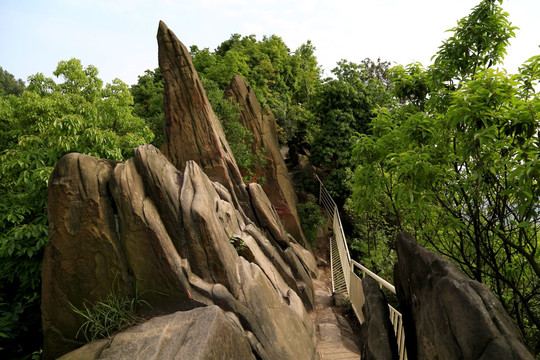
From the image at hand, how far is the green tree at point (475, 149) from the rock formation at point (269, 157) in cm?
802

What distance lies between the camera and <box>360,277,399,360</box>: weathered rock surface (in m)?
3.30

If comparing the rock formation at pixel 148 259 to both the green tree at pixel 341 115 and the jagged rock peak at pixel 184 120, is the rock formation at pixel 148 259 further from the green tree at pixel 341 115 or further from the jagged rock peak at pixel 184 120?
the green tree at pixel 341 115

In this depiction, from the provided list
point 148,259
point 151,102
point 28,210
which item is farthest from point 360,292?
point 151,102

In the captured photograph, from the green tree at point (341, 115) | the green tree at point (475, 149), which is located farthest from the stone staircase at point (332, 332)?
the green tree at point (341, 115)

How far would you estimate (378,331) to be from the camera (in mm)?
3533

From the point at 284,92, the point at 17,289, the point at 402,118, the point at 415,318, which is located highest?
the point at 284,92

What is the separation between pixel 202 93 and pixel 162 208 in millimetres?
6100

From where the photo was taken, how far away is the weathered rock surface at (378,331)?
3.30 metres

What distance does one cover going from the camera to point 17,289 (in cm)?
536

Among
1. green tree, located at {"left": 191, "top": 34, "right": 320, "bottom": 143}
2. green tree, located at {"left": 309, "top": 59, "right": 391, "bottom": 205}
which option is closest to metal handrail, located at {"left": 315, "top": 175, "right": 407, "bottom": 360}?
green tree, located at {"left": 309, "top": 59, "right": 391, "bottom": 205}

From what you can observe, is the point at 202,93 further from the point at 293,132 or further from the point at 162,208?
the point at 293,132

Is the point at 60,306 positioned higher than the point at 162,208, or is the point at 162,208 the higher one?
the point at 162,208

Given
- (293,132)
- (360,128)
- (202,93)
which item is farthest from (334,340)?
(293,132)

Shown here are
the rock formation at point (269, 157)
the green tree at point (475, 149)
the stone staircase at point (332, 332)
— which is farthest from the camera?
the rock formation at point (269, 157)
